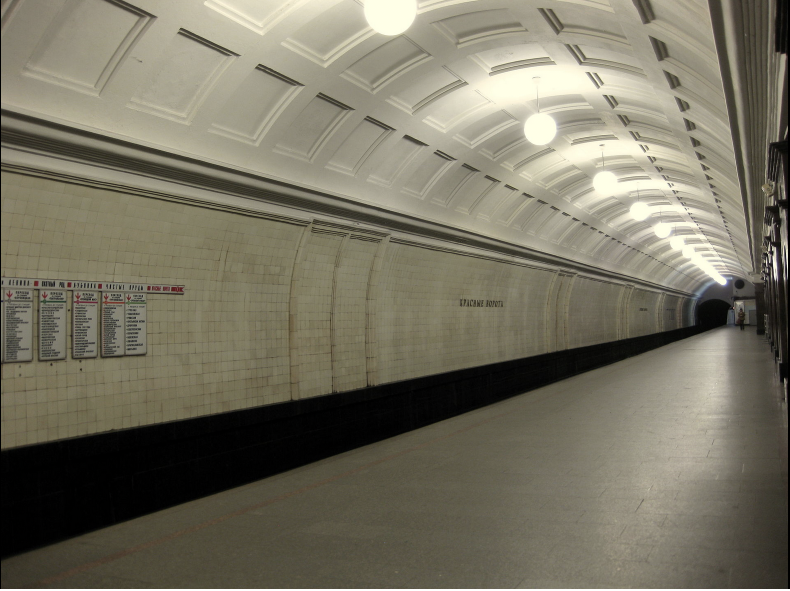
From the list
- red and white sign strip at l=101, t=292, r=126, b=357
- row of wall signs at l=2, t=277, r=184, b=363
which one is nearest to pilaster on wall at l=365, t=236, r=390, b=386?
row of wall signs at l=2, t=277, r=184, b=363

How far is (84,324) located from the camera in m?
5.40

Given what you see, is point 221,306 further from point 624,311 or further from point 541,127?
point 624,311

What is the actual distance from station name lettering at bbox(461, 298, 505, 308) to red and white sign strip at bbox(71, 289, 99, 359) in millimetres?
7958

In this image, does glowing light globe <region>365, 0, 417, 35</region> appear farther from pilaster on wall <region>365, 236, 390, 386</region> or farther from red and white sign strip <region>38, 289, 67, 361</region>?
pilaster on wall <region>365, 236, 390, 386</region>

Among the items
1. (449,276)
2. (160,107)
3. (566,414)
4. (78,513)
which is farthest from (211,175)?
(566,414)

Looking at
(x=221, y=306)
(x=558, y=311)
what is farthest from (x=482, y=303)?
(x=221, y=306)

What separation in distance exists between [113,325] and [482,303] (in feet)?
28.8

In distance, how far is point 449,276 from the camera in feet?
38.7

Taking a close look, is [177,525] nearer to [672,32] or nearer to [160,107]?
[160,107]

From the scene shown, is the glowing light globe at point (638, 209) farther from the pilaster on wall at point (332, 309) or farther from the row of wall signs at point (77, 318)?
the row of wall signs at point (77, 318)

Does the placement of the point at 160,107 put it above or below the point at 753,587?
above

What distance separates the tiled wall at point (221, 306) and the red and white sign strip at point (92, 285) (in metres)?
0.06

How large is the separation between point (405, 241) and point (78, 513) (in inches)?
239

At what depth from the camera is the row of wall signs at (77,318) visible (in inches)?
192
